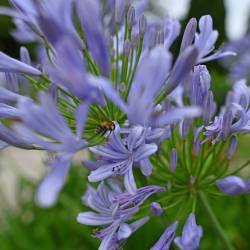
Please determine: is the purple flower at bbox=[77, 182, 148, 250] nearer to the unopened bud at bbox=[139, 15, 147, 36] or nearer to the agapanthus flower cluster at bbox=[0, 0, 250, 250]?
the agapanthus flower cluster at bbox=[0, 0, 250, 250]

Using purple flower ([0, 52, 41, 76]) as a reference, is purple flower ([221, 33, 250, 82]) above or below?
below

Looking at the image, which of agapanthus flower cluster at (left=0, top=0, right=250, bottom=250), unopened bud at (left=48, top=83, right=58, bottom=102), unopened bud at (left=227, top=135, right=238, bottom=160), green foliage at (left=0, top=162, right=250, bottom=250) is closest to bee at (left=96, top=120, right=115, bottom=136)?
agapanthus flower cluster at (left=0, top=0, right=250, bottom=250)

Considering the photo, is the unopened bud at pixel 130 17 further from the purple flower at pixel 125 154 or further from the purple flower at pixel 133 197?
the purple flower at pixel 133 197

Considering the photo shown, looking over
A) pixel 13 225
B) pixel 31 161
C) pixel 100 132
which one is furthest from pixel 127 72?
pixel 31 161

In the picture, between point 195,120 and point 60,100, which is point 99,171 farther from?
point 195,120

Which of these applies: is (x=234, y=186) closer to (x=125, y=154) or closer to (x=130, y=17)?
(x=125, y=154)

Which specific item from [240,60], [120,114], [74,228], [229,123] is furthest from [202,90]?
[240,60]
